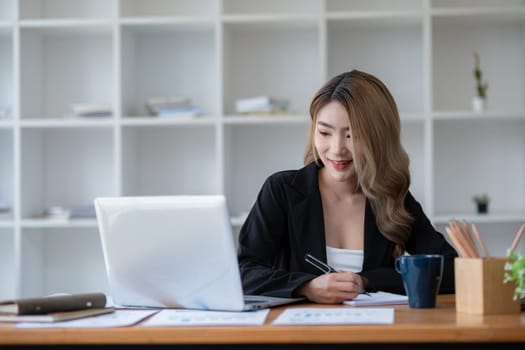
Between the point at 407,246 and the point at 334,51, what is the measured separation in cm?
193

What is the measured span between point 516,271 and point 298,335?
1.39ft

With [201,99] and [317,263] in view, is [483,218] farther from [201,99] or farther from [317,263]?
[317,263]

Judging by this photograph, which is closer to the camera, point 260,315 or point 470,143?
point 260,315

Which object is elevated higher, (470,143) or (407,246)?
(470,143)

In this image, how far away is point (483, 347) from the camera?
1397mm

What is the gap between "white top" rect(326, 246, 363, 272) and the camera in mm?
2295

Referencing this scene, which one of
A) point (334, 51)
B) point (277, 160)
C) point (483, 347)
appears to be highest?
point (334, 51)

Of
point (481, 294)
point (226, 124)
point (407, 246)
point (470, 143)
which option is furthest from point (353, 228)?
point (470, 143)

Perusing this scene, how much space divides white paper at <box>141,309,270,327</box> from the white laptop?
40mm

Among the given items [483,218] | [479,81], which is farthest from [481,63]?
[483,218]

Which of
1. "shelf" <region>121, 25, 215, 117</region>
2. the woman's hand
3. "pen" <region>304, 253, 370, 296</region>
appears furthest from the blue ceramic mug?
"shelf" <region>121, 25, 215, 117</region>

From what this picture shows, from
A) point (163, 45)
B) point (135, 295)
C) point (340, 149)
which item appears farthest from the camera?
point (163, 45)

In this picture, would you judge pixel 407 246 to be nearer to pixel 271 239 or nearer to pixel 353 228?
pixel 353 228

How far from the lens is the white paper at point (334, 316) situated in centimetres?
144
